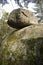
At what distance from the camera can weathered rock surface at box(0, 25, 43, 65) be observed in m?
4.30

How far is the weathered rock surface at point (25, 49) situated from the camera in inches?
169

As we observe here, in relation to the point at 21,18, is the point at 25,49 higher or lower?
lower

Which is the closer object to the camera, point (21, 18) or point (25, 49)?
point (25, 49)

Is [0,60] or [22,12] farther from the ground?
[22,12]

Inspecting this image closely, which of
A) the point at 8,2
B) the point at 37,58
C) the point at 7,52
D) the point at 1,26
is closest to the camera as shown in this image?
the point at 37,58

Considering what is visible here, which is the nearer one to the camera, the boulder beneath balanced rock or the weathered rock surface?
the weathered rock surface

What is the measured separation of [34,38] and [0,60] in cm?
102

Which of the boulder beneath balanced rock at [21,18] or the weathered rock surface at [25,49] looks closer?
the weathered rock surface at [25,49]

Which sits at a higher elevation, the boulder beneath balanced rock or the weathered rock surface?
the boulder beneath balanced rock

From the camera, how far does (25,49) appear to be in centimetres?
445

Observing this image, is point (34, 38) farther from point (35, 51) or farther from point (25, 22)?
point (25, 22)

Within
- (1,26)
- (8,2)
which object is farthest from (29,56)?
(8,2)

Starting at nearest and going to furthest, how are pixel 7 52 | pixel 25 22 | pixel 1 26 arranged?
pixel 7 52, pixel 25 22, pixel 1 26

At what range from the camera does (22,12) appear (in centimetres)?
576
